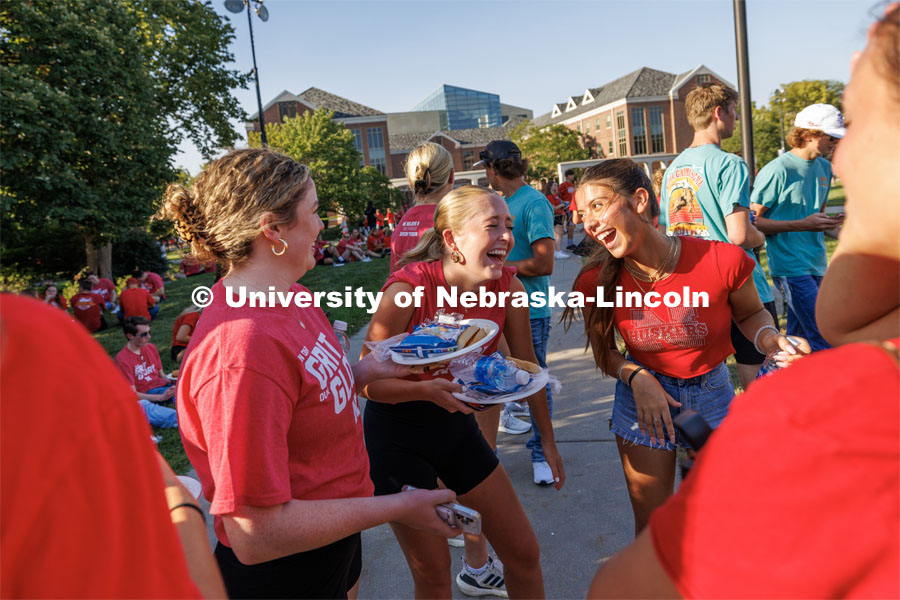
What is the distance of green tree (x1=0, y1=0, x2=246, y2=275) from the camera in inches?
645

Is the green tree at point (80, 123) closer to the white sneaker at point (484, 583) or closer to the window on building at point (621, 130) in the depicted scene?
the white sneaker at point (484, 583)

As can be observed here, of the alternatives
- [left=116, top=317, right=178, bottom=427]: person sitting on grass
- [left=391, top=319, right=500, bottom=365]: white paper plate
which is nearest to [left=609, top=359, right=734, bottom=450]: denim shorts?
[left=391, top=319, right=500, bottom=365]: white paper plate

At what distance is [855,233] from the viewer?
946mm

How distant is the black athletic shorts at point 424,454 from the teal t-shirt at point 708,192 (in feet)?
8.22

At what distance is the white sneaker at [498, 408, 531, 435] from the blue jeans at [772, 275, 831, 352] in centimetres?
254

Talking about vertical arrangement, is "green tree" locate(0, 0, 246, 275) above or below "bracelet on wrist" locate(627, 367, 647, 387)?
above

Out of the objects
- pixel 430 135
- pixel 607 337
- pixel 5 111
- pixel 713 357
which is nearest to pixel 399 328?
pixel 607 337

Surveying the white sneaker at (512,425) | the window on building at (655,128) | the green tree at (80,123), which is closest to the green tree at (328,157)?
the green tree at (80,123)

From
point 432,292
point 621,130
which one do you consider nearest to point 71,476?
point 432,292

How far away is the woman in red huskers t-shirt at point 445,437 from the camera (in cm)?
259

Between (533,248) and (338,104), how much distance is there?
82251 mm

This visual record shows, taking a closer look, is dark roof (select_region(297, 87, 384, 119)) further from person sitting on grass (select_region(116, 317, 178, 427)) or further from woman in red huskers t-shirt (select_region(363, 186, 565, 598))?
woman in red huskers t-shirt (select_region(363, 186, 565, 598))

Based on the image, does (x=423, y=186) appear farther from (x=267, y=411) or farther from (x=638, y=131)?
(x=638, y=131)

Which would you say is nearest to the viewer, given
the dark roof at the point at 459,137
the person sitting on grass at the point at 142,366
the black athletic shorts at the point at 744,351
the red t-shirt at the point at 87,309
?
the black athletic shorts at the point at 744,351
